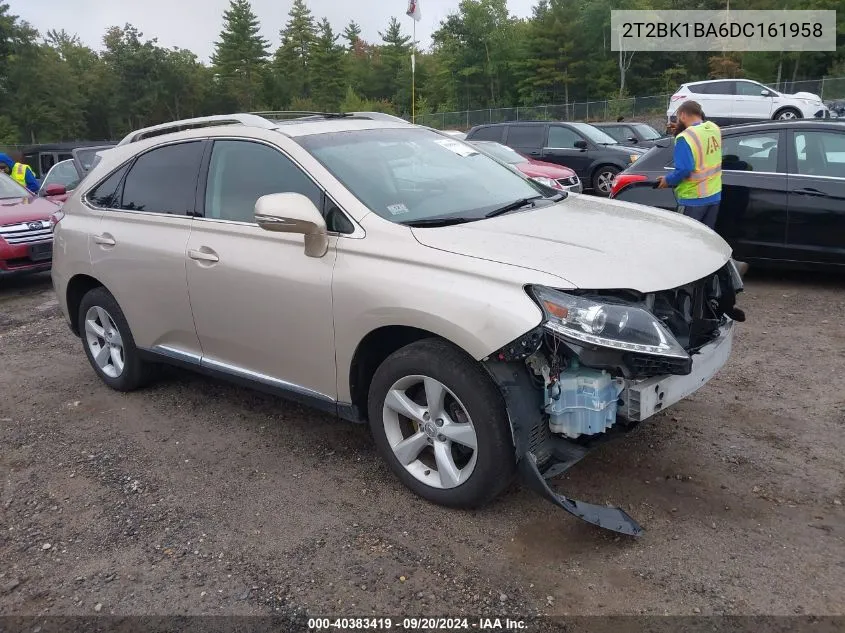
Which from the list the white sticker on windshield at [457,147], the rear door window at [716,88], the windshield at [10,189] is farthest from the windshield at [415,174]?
the rear door window at [716,88]

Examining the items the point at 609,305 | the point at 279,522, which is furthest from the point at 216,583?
the point at 609,305

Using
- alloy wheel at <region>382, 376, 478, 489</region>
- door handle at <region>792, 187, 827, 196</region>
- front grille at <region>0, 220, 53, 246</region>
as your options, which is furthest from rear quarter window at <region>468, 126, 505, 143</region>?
alloy wheel at <region>382, 376, 478, 489</region>

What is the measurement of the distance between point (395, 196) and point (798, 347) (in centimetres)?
346

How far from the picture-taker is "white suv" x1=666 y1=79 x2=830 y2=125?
22.7 m

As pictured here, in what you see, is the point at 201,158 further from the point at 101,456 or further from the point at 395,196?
the point at 101,456

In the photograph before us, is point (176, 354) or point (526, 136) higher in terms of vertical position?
point (526, 136)

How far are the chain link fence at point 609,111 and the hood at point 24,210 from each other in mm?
25888

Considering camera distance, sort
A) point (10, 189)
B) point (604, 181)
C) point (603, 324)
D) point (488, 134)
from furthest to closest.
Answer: point (488, 134), point (604, 181), point (10, 189), point (603, 324)

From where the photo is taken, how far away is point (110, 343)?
16.5 feet

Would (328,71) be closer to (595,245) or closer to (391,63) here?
(391,63)

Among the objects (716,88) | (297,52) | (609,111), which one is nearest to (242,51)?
(297,52)

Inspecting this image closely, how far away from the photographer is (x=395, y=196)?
3631 mm

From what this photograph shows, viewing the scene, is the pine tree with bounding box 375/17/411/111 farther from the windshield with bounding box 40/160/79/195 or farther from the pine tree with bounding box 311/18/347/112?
the windshield with bounding box 40/160/79/195

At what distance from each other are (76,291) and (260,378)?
2179 mm
